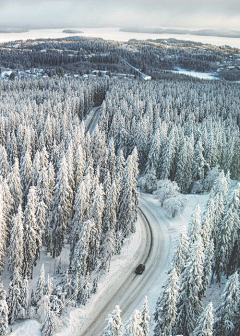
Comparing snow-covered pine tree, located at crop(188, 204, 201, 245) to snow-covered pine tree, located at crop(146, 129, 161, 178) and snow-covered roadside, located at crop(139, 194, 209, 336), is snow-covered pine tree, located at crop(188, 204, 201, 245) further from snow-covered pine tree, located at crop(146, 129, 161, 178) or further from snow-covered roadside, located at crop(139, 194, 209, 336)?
snow-covered pine tree, located at crop(146, 129, 161, 178)

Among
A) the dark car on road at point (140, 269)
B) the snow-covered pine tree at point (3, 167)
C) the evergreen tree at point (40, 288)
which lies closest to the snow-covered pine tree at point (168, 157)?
the dark car on road at point (140, 269)

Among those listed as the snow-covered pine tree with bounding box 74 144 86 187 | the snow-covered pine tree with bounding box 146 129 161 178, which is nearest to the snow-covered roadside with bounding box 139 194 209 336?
the snow-covered pine tree with bounding box 146 129 161 178

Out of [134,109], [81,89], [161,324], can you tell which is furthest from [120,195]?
[81,89]

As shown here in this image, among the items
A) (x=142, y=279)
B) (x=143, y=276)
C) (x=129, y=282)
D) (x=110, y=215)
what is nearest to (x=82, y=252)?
(x=129, y=282)

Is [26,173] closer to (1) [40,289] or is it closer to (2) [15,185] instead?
(2) [15,185]

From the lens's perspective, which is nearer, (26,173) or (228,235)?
(228,235)
